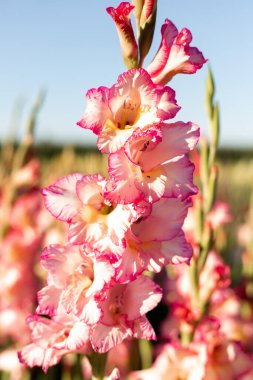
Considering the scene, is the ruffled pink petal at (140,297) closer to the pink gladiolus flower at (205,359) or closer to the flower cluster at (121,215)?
the flower cluster at (121,215)

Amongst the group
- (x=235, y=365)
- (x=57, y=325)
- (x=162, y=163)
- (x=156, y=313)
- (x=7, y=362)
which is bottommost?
(x=156, y=313)

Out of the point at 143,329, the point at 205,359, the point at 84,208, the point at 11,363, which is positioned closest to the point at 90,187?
the point at 84,208

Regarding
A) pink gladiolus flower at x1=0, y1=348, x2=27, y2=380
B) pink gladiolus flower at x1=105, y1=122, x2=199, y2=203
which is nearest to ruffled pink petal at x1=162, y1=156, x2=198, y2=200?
pink gladiolus flower at x1=105, y1=122, x2=199, y2=203

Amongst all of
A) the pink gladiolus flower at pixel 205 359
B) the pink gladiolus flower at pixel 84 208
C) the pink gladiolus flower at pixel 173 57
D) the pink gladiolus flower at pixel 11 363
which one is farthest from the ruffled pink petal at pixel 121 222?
the pink gladiolus flower at pixel 11 363

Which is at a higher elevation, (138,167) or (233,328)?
(138,167)

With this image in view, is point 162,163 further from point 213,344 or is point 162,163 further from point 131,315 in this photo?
point 213,344

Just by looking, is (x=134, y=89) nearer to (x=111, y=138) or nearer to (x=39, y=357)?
(x=111, y=138)

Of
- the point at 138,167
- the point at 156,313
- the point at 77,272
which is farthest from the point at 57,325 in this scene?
the point at 156,313

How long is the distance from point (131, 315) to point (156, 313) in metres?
1.60

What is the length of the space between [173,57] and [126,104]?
53mm

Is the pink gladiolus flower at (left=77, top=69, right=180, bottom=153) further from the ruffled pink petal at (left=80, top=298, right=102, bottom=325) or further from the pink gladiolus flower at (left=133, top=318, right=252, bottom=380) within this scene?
the pink gladiolus flower at (left=133, top=318, right=252, bottom=380)

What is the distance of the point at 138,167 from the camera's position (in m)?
0.46

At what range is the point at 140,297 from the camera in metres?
0.49

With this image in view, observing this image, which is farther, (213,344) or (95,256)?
(213,344)
